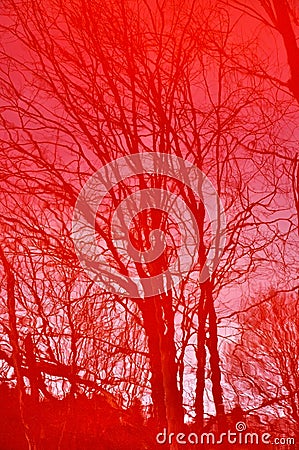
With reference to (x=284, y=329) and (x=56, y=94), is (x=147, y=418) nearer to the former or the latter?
(x=56, y=94)

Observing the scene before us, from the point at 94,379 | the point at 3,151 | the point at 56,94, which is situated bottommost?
the point at 94,379

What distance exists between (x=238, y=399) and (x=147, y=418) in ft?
5.00

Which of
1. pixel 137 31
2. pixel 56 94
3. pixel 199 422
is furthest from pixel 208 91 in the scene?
pixel 199 422

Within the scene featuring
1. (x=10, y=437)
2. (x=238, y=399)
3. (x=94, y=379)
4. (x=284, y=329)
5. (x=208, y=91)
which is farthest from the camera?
(x=284, y=329)

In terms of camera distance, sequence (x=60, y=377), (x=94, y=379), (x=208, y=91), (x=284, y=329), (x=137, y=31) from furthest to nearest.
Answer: (x=284, y=329) → (x=60, y=377) → (x=94, y=379) → (x=208, y=91) → (x=137, y=31)

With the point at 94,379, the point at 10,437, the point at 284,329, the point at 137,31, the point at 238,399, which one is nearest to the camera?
the point at 137,31

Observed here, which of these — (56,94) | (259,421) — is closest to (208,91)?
(56,94)

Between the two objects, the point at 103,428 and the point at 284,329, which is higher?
the point at 284,329

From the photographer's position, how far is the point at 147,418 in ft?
13.3

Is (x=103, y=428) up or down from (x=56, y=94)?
down

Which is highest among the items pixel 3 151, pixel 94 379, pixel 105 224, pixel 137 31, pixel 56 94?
pixel 137 31

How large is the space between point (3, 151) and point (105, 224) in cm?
94

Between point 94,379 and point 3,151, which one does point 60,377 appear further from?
point 3,151

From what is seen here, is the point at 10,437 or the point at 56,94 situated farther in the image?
the point at 10,437
